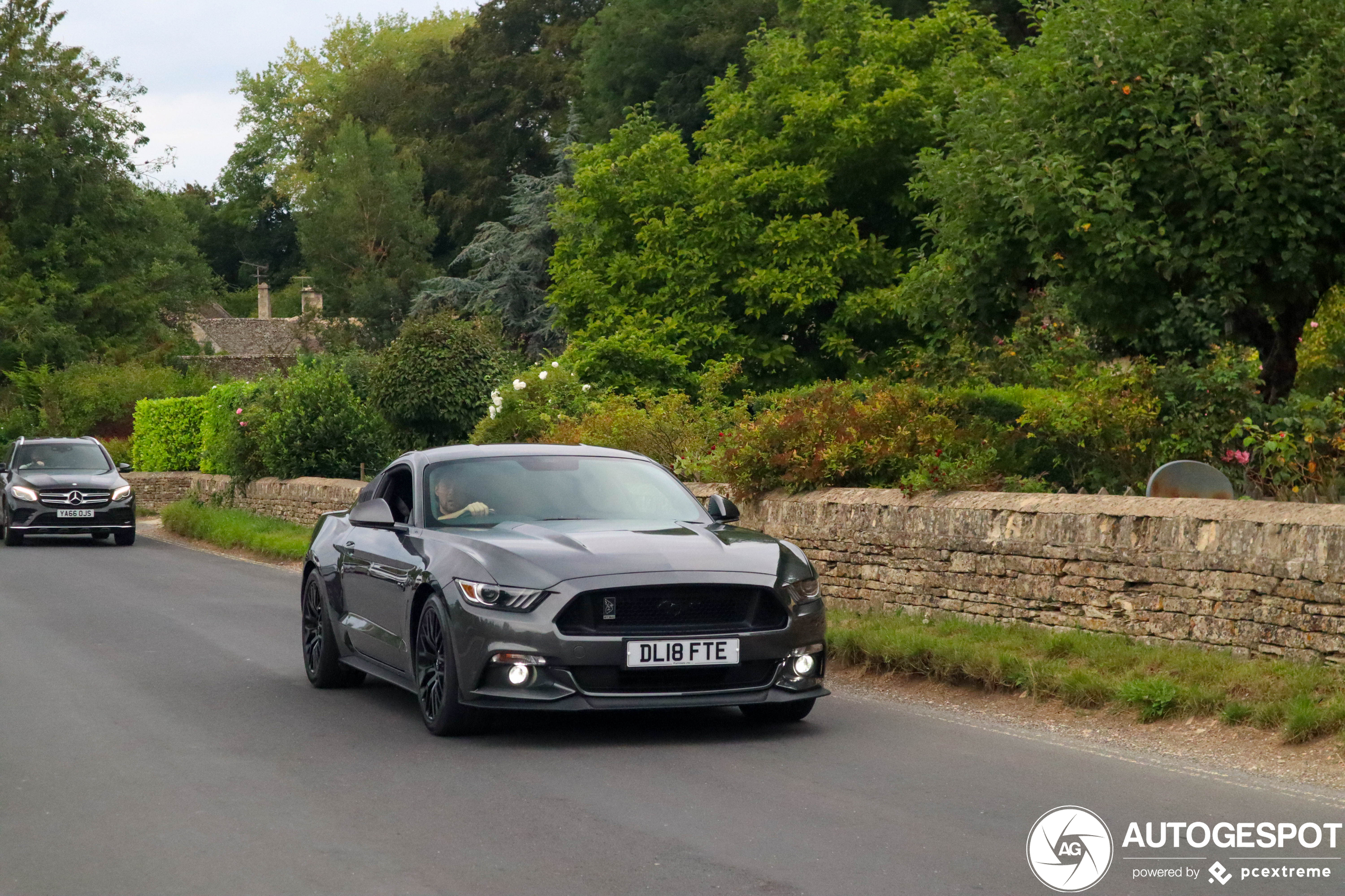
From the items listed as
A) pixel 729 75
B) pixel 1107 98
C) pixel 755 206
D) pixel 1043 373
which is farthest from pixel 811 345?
pixel 1107 98

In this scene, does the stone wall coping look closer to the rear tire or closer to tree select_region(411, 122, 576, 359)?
the rear tire

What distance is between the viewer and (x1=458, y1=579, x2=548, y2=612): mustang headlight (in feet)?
26.7

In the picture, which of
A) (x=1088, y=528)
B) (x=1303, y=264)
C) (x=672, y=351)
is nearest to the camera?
(x=1088, y=528)

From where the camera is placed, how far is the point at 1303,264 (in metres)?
13.7

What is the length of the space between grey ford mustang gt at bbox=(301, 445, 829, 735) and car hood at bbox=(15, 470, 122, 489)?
64.5ft

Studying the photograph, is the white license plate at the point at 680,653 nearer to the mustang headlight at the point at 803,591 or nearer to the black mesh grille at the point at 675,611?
the black mesh grille at the point at 675,611

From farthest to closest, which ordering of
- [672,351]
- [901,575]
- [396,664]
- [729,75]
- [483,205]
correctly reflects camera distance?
[483,205], [729,75], [672,351], [901,575], [396,664]

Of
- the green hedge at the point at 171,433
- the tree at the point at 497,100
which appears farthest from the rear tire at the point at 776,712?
the tree at the point at 497,100

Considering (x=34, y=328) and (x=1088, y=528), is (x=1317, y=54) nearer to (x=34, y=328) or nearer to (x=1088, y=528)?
(x=1088, y=528)

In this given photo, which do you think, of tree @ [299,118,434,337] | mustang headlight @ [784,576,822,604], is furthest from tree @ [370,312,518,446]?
tree @ [299,118,434,337]

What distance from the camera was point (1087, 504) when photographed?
416 inches

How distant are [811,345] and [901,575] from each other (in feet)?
63.4

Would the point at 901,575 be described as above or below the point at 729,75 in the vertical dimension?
below

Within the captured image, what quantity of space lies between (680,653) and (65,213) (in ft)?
195
